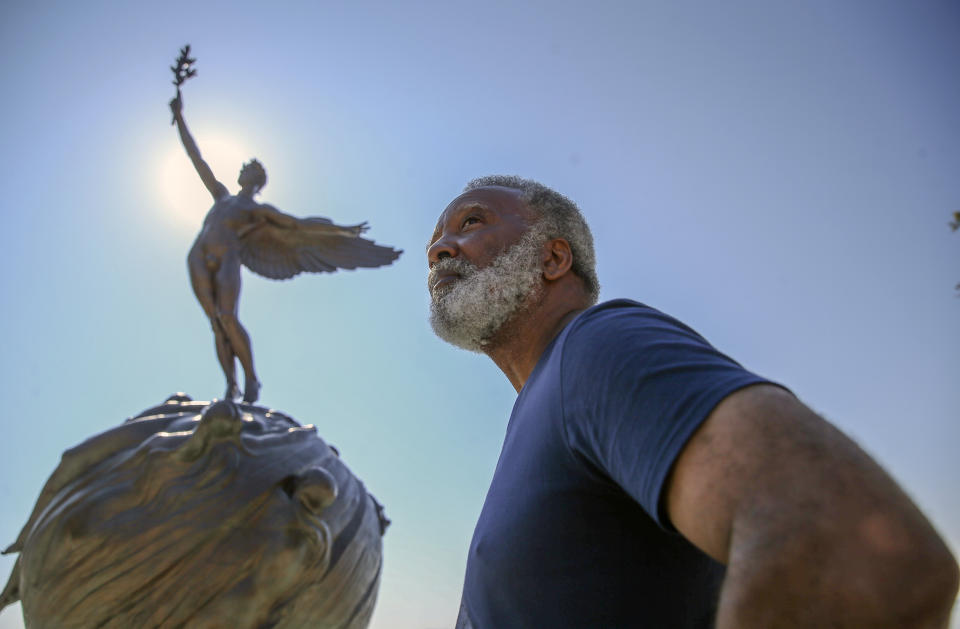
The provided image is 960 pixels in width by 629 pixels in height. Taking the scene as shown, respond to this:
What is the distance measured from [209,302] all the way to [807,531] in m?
5.08

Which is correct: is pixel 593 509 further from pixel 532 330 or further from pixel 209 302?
pixel 209 302

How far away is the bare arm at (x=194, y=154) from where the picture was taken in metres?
6.57

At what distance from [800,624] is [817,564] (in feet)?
0.20

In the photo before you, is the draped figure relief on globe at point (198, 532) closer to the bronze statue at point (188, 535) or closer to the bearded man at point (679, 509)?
the bronze statue at point (188, 535)

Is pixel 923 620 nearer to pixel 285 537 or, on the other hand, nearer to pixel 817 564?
pixel 817 564

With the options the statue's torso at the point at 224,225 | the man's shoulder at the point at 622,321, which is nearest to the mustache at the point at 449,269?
the man's shoulder at the point at 622,321

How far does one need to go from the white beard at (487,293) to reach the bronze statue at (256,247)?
140 inches

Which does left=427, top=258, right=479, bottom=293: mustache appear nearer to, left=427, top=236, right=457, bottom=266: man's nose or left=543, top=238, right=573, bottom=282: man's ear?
left=427, top=236, right=457, bottom=266: man's nose

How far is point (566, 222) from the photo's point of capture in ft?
7.23

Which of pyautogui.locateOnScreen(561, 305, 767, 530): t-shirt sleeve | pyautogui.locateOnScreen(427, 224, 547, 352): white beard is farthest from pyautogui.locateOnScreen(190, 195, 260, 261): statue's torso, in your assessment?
pyautogui.locateOnScreen(561, 305, 767, 530): t-shirt sleeve

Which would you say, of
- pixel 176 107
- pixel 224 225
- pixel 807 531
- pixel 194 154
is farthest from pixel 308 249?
pixel 807 531

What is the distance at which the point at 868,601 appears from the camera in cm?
67

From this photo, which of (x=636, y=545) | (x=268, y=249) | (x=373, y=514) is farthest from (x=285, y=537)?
(x=268, y=249)

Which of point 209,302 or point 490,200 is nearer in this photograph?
point 490,200
